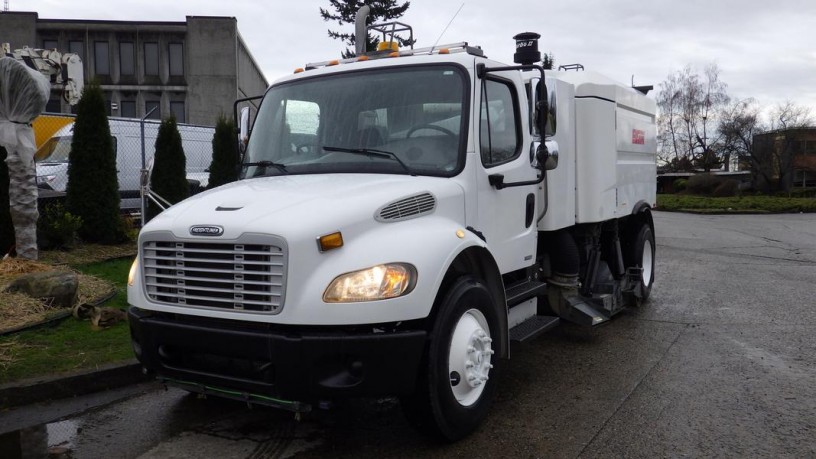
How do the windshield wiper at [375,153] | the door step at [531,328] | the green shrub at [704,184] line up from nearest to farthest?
the windshield wiper at [375,153] < the door step at [531,328] < the green shrub at [704,184]

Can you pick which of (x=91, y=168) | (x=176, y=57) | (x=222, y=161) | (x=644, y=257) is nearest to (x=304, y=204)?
(x=644, y=257)

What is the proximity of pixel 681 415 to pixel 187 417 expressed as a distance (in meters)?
3.49

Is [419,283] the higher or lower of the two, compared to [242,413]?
higher

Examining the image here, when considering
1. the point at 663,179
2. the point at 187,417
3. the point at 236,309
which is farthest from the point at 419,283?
the point at 663,179

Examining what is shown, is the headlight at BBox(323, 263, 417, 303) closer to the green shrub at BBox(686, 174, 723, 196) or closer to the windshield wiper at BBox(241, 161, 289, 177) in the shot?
the windshield wiper at BBox(241, 161, 289, 177)

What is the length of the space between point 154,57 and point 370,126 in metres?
42.6

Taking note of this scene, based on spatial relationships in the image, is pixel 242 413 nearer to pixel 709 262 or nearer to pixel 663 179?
pixel 709 262

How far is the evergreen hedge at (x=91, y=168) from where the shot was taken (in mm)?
11109

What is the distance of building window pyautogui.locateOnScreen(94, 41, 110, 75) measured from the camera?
139 feet

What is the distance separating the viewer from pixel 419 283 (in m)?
3.76

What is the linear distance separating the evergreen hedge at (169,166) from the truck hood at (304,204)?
28.6 feet

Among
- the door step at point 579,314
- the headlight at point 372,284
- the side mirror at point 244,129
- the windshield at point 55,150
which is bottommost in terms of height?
the door step at point 579,314

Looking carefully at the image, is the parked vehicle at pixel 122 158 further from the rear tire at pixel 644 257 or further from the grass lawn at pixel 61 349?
the rear tire at pixel 644 257

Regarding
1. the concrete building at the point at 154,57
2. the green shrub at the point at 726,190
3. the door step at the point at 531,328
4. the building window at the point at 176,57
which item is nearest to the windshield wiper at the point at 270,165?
the door step at the point at 531,328
